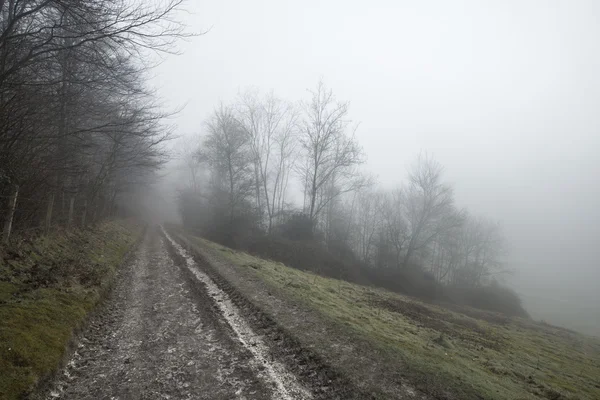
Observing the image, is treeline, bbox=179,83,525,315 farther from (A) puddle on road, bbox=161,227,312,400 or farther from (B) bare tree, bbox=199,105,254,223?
(A) puddle on road, bbox=161,227,312,400

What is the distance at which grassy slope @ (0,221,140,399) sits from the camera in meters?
5.08

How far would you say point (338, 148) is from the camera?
109 ft

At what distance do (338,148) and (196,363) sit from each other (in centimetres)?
2915

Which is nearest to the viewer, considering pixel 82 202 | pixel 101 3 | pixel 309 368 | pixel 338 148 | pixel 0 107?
pixel 309 368

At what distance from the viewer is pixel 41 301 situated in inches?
296

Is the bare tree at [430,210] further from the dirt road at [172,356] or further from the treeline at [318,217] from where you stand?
the dirt road at [172,356]

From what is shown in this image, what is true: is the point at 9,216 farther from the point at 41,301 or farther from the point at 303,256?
the point at 303,256

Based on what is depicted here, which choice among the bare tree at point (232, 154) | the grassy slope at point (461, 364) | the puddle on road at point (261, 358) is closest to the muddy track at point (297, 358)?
the puddle on road at point (261, 358)

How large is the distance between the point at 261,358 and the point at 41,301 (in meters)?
5.69

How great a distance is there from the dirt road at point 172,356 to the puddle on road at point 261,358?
0.06 ft

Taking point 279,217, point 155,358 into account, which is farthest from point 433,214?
point 155,358

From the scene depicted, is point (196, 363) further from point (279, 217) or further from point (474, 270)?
point (474, 270)

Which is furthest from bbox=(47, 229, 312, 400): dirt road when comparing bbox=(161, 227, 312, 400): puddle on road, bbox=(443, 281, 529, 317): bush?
bbox=(443, 281, 529, 317): bush

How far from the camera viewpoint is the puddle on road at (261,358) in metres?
5.29
